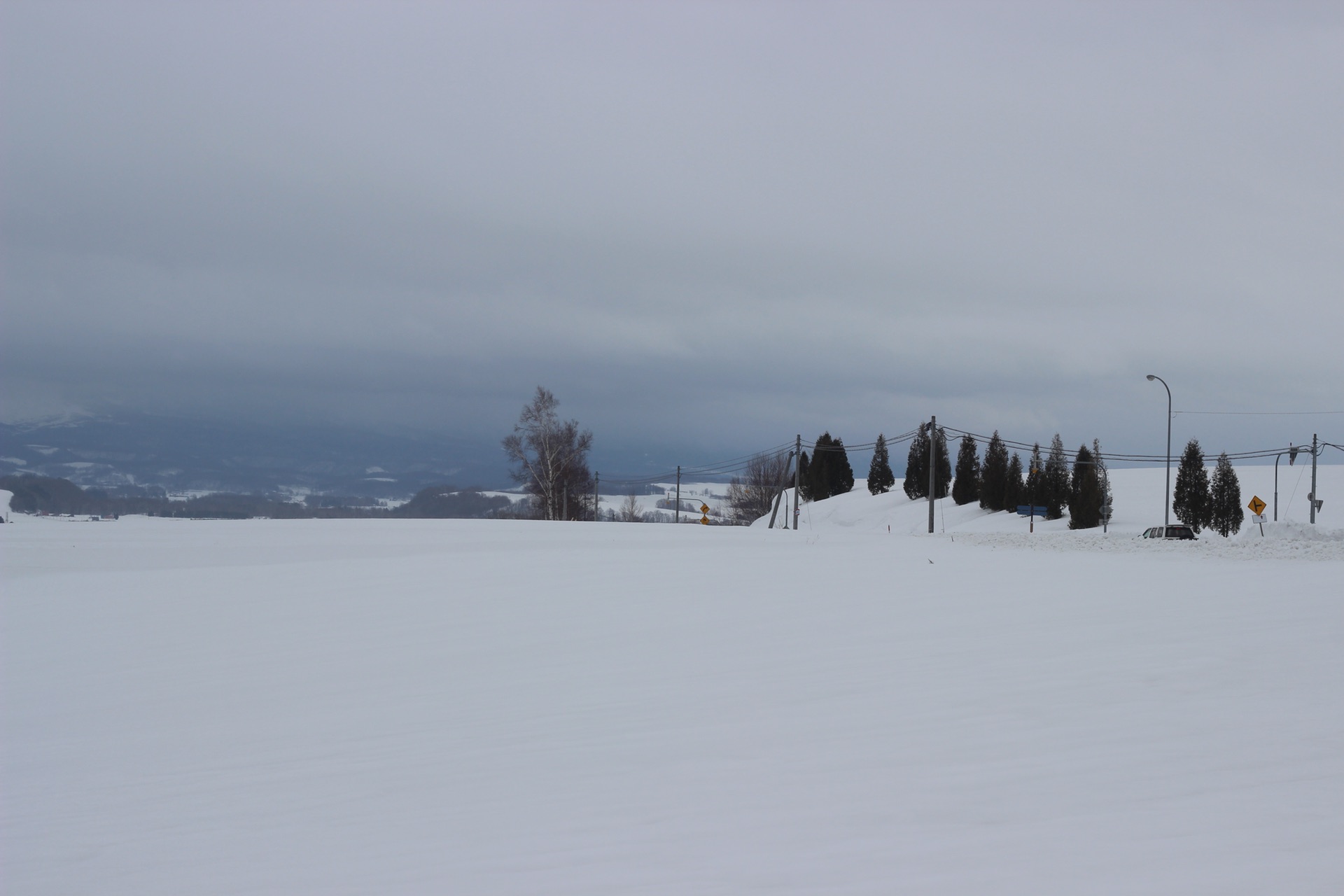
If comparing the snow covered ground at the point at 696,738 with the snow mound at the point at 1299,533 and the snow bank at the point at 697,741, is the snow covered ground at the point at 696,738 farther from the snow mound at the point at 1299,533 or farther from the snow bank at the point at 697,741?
the snow mound at the point at 1299,533

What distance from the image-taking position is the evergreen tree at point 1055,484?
193ft

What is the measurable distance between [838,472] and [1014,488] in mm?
30505

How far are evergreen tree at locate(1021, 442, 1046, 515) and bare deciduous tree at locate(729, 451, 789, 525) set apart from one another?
3492 centimetres

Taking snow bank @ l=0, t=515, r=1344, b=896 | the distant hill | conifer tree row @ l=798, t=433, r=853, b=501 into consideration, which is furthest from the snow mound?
conifer tree row @ l=798, t=433, r=853, b=501

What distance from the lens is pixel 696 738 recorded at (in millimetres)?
6477

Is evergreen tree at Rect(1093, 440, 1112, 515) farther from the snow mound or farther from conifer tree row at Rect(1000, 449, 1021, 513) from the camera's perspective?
the snow mound

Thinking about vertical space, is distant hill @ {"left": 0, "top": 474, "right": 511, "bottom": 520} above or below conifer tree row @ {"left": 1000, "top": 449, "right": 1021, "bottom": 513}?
below

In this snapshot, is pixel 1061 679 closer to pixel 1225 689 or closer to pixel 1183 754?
pixel 1225 689

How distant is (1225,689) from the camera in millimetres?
6738

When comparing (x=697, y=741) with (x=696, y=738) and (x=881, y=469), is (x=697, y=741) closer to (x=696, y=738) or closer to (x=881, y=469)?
(x=696, y=738)

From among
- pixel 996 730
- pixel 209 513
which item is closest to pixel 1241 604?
pixel 996 730

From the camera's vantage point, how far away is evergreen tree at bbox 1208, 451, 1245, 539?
5066 centimetres

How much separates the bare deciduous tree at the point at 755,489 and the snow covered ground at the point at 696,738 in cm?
8186

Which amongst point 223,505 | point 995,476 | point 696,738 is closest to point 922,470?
point 995,476
